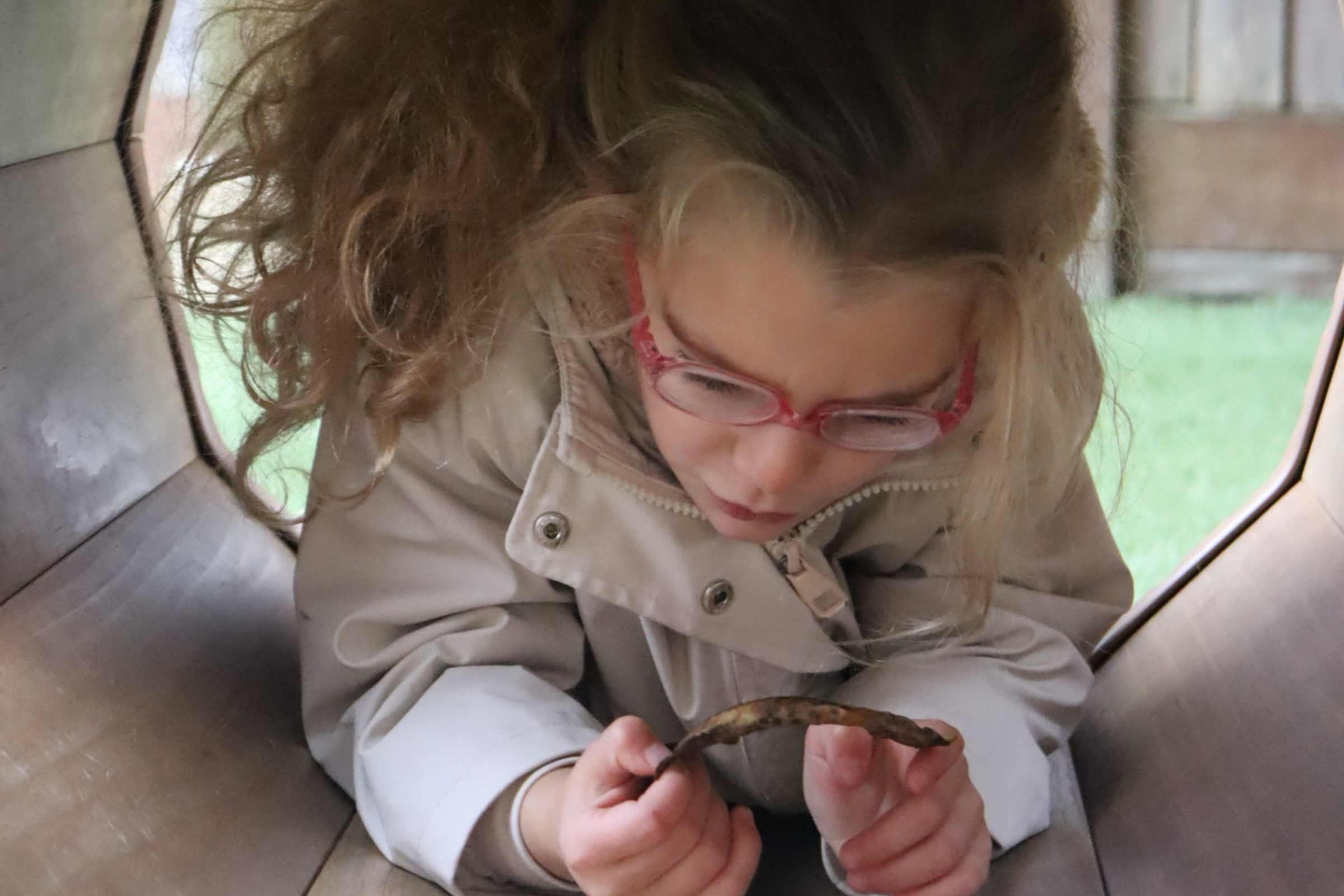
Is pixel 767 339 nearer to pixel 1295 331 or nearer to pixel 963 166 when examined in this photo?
pixel 963 166

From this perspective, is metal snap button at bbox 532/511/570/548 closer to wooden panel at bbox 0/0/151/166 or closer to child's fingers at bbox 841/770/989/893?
child's fingers at bbox 841/770/989/893

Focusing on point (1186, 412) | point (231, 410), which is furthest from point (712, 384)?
point (1186, 412)

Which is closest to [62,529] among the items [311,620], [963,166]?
[311,620]

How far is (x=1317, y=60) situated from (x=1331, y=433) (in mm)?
2359

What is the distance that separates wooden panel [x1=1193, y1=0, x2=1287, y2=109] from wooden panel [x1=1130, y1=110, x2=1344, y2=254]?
0.16 feet

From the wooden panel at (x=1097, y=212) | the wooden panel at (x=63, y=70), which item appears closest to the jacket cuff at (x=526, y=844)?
the wooden panel at (x=1097, y=212)

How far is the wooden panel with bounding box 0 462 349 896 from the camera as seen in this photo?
76 centimetres

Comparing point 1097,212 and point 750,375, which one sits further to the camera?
point 1097,212

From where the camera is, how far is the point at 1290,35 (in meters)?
3.22

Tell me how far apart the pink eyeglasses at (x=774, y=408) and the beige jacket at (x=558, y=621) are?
0.12 metres

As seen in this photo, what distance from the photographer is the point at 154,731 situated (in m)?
0.88

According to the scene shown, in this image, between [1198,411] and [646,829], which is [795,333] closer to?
[646,829]

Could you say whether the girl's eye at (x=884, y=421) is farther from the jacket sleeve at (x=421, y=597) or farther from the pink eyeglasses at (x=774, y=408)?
the jacket sleeve at (x=421, y=597)

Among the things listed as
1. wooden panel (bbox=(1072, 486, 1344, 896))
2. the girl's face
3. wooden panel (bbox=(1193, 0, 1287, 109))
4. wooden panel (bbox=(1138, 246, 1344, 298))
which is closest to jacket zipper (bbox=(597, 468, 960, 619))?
the girl's face
